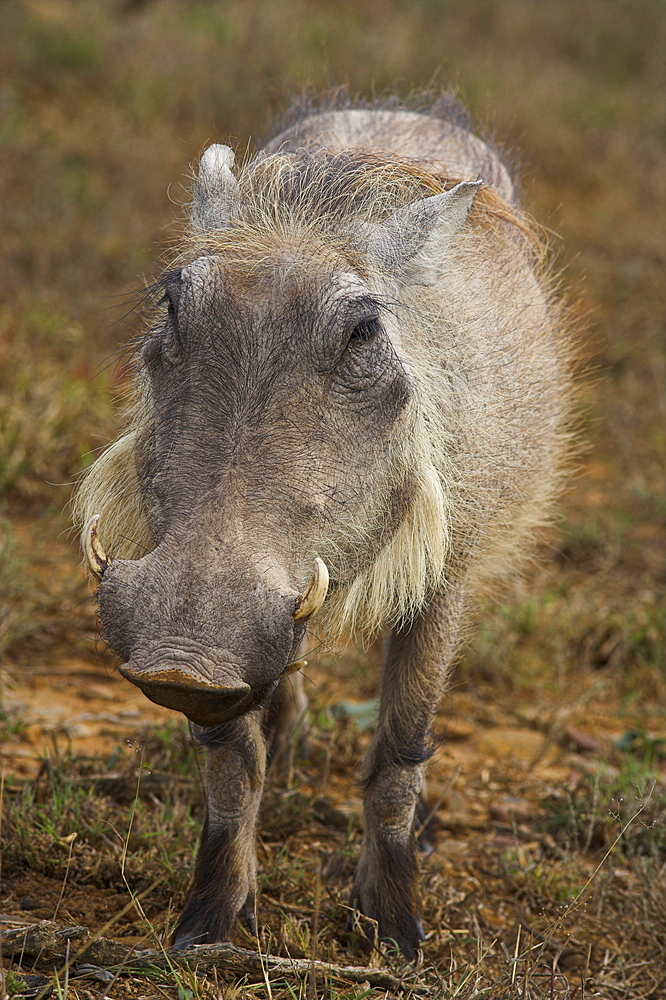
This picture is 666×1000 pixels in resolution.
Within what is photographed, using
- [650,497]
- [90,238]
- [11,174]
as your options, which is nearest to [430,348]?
[650,497]

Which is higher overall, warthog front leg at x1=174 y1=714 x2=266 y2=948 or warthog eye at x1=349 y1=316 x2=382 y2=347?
warthog eye at x1=349 y1=316 x2=382 y2=347

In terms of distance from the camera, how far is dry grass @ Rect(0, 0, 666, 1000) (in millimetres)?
2803

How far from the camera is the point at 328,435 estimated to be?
2.37 meters

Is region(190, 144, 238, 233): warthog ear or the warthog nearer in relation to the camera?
the warthog

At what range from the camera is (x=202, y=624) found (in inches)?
78.5

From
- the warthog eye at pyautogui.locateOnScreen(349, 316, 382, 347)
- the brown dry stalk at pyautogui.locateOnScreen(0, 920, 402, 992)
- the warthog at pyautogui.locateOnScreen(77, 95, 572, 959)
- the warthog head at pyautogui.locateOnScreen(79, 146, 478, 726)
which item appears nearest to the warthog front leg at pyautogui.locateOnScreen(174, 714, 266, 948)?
the warthog at pyautogui.locateOnScreen(77, 95, 572, 959)

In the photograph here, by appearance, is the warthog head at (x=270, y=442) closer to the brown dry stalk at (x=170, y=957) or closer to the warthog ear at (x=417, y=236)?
the warthog ear at (x=417, y=236)

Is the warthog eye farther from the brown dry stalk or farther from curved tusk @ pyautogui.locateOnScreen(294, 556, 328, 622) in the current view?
the brown dry stalk

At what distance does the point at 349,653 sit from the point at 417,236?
2.16 metres

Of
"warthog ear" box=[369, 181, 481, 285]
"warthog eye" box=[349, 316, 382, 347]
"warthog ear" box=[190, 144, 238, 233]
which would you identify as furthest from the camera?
"warthog ear" box=[190, 144, 238, 233]

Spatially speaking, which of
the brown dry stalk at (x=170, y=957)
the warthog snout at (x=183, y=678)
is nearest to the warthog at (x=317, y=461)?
the warthog snout at (x=183, y=678)

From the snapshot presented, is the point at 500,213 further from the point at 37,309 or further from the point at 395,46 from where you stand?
the point at 395,46

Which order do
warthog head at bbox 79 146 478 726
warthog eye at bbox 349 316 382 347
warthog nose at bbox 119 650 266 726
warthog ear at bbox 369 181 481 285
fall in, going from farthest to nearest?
warthog ear at bbox 369 181 481 285, warthog eye at bbox 349 316 382 347, warthog head at bbox 79 146 478 726, warthog nose at bbox 119 650 266 726

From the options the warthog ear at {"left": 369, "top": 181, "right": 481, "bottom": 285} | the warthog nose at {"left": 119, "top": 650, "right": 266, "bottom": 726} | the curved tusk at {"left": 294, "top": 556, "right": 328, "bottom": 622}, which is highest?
the warthog ear at {"left": 369, "top": 181, "right": 481, "bottom": 285}
